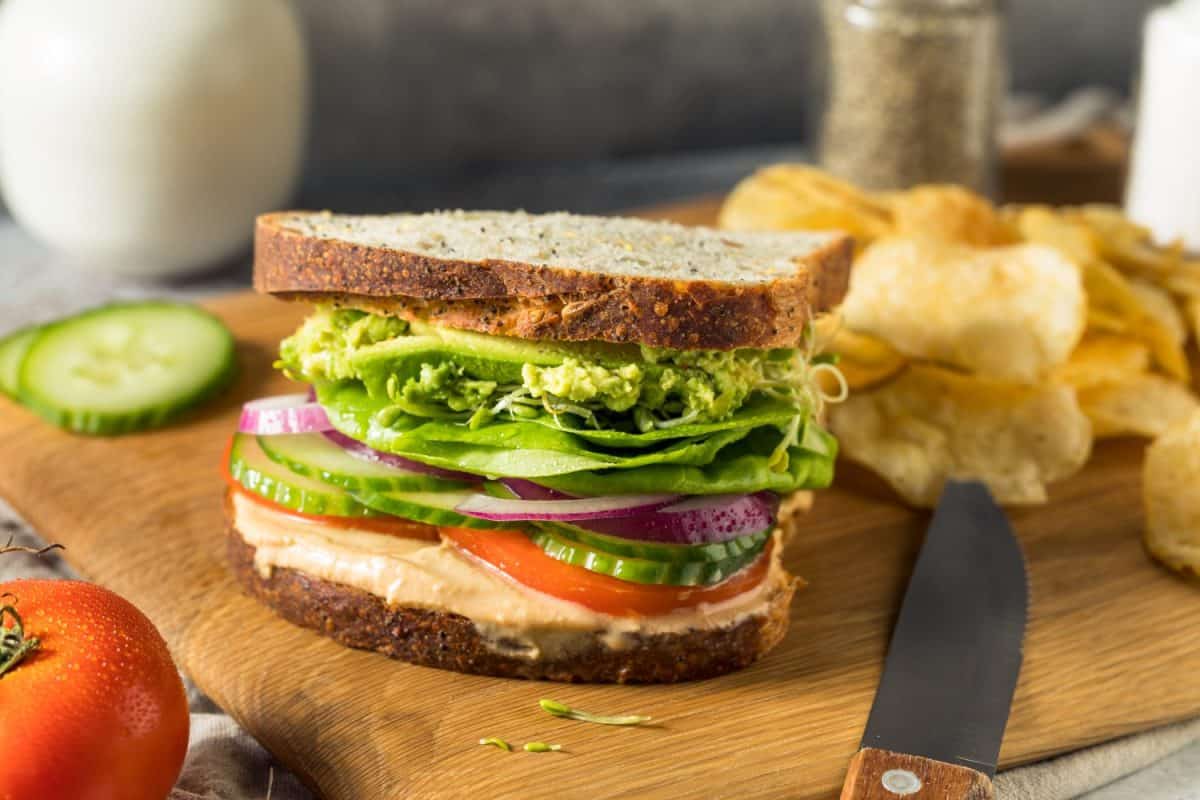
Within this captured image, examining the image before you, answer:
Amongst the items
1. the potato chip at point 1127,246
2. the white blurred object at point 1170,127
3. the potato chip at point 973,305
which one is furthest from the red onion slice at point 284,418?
the white blurred object at point 1170,127

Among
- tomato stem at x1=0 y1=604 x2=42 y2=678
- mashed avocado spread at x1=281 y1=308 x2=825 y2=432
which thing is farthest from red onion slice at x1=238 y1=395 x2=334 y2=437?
tomato stem at x1=0 y1=604 x2=42 y2=678

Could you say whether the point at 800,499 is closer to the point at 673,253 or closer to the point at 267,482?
the point at 673,253

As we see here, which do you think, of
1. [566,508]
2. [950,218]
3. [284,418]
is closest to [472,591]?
[566,508]

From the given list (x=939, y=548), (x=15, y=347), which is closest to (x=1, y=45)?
(x=15, y=347)

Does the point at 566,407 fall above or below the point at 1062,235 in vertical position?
above

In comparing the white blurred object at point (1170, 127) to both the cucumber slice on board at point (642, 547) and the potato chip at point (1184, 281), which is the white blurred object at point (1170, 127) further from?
the cucumber slice on board at point (642, 547)

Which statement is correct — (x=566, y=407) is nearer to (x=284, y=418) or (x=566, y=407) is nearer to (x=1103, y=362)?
(x=284, y=418)
